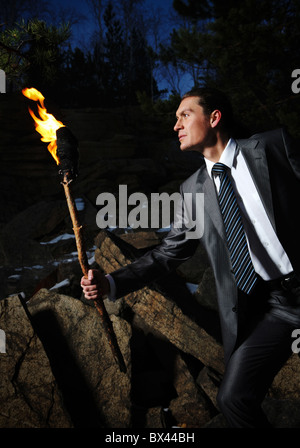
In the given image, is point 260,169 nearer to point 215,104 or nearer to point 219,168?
point 219,168

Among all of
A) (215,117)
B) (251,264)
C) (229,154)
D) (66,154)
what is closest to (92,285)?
(66,154)

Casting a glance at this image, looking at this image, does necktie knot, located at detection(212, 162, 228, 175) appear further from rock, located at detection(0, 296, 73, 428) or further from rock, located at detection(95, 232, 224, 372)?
rock, located at detection(0, 296, 73, 428)

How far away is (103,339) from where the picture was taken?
3.05m

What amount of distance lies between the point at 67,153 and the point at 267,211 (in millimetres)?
1417

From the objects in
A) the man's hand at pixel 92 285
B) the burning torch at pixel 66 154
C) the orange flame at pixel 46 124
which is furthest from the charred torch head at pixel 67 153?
the man's hand at pixel 92 285

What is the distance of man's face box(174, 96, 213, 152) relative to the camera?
269 centimetres

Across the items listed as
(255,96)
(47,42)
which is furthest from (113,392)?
(255,96)

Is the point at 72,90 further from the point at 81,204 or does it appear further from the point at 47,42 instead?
the point at 47,42

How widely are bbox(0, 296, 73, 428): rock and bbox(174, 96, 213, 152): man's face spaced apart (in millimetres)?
2025

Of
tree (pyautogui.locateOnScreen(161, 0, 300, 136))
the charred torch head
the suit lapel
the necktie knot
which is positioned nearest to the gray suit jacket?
the suit lapel

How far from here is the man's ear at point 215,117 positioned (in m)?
2.73

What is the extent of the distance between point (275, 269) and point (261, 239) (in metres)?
0.23

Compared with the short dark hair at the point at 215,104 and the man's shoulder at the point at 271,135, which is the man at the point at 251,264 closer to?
the man's shoulder at the point at 271,135

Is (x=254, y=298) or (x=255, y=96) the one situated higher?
(x=255, y=96)
